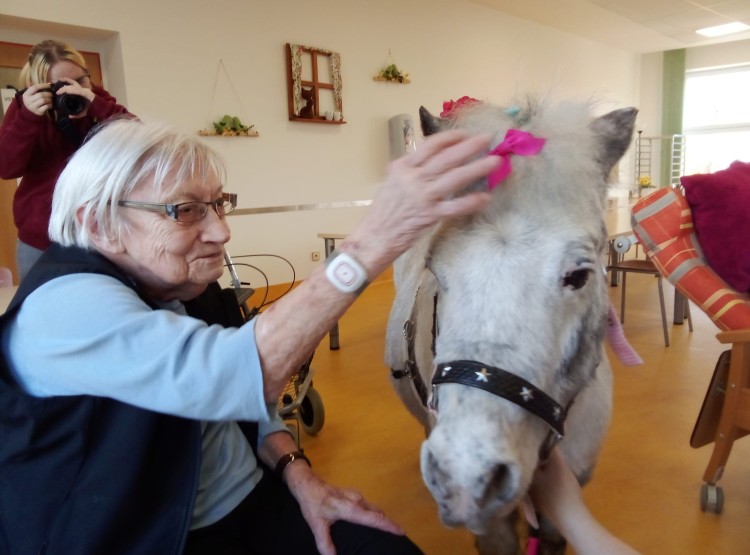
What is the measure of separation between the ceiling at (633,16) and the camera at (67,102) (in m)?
6.48

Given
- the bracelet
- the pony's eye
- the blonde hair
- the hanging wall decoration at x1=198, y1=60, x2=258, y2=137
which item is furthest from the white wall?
the bracelet

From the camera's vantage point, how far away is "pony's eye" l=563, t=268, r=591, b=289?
33.3 inches

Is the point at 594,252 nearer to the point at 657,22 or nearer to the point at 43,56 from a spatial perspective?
the point at 43,56

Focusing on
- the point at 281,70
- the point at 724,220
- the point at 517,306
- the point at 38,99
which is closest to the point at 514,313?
the point at 517,306

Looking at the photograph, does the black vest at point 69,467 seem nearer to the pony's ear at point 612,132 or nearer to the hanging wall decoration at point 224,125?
the pony's ear at point 612,132

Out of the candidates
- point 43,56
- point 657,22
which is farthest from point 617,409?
point 657,22

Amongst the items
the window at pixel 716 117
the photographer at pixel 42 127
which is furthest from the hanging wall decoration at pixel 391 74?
the window at pixel 716 117

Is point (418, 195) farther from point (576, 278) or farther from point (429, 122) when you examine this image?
point (429, 122)

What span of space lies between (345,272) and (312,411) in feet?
6.49

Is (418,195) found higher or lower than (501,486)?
higher

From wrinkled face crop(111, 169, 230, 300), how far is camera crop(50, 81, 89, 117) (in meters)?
1.30

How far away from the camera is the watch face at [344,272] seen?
2.49ft

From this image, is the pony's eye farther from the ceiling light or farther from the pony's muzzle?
the ceiling light

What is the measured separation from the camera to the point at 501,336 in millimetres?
787
